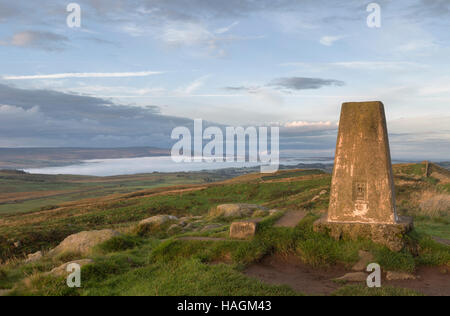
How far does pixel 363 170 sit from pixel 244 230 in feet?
11.9

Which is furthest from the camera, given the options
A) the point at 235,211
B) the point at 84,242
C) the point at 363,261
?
the point at 235,211

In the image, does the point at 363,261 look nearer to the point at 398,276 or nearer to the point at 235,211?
the point at 398,276

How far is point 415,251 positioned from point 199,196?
24774mm

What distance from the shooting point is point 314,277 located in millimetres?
7539

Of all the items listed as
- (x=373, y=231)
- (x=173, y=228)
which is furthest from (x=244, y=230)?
(x=173, y=228)

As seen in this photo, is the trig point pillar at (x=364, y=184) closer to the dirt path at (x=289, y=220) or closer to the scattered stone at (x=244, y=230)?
the dirt path at (x=289, y=220)

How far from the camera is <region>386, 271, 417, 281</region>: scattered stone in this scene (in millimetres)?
7449

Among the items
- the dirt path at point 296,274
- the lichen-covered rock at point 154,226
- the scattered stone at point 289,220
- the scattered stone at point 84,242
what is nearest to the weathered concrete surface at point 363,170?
the scattered stone at point 289,220

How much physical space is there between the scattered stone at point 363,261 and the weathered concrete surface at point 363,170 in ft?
3.11

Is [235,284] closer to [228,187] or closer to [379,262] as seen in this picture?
[379,262]

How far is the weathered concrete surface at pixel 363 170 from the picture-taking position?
8.71 meters

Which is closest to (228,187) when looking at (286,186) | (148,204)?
(286,186)

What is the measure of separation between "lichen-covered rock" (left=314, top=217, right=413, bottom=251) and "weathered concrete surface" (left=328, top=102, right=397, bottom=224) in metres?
0.22

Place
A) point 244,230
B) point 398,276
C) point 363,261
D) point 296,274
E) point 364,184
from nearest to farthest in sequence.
A: point 398,276 → point 296,274 → point 363,261 → point 364,184 → point 244,230
